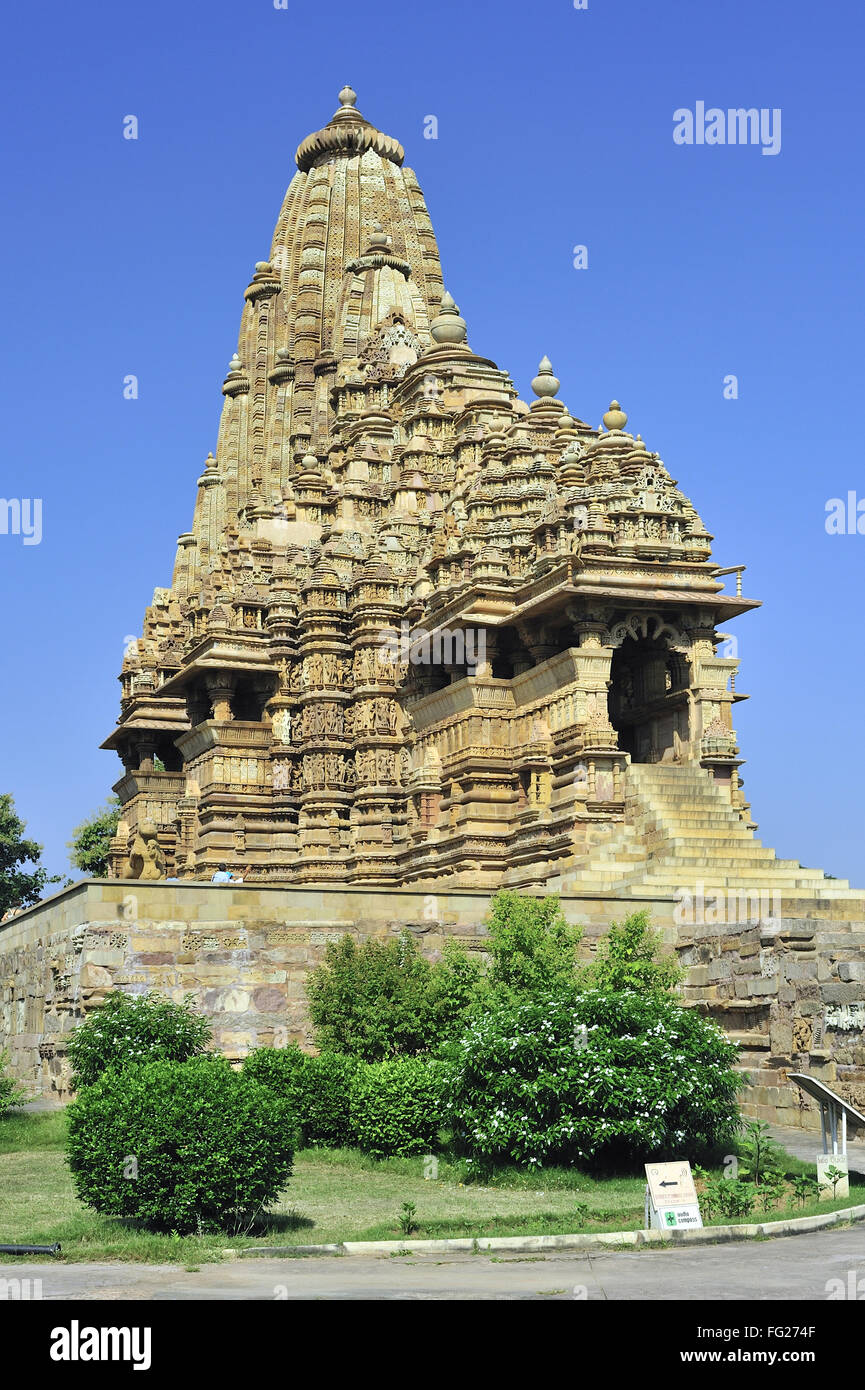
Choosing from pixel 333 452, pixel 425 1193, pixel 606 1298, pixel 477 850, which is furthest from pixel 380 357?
pixel 606 1298

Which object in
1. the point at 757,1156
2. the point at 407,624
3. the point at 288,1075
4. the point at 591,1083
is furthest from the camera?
the point at 407,624

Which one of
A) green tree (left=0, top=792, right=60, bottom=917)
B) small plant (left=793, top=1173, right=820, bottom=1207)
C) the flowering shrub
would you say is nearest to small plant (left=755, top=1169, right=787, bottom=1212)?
small plant (left=793, top=1173, right=820, bottom=1207)

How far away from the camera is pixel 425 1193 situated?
1691 centimetres

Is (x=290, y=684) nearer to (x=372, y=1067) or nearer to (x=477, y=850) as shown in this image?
(x=477, y=850)

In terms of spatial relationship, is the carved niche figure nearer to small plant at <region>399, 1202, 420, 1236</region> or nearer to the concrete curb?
small plant at <region>399, 1202, 420, 1236</region>

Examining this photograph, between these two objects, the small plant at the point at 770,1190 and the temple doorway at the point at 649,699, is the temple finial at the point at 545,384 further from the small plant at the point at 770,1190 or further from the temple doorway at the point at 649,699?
the small plant at the point at 770,1190

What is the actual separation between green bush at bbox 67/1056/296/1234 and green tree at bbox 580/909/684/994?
693 centimetres

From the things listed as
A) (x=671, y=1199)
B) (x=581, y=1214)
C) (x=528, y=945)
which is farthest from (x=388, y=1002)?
(x=671, y=1199)

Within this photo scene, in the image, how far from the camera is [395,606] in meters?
40.3

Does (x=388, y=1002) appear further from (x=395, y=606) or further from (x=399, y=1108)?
(x=395, y=606)

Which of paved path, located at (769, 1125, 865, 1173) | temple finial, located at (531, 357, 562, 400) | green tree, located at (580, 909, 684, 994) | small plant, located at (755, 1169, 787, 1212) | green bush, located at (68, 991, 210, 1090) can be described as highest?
temple finial, located at (531, 357, 562, 400)

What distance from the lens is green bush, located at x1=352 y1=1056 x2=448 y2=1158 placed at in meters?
19.0

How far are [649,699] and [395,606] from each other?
887 cm

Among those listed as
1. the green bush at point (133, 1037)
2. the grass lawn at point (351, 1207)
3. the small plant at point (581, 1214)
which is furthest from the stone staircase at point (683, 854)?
the small plant at point (581, 1214)
